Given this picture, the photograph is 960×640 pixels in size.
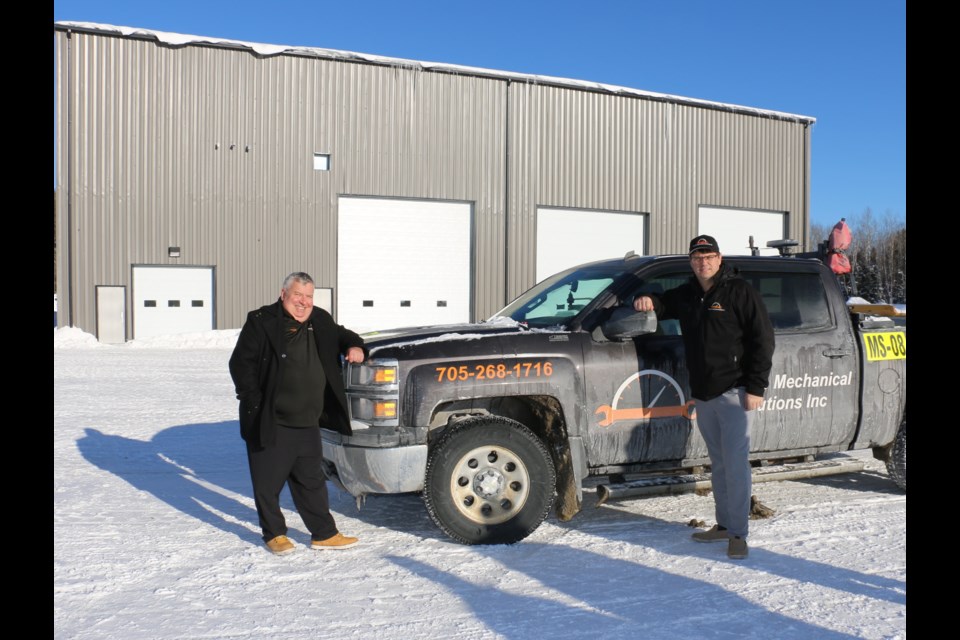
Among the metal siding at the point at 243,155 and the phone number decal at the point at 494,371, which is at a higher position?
the metal siding at the point at 243,155

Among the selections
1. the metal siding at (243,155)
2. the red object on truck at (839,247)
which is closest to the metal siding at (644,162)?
the metal siding at (243,155)

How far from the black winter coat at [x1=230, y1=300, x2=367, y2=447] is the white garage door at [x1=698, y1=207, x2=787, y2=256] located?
26953 millimetres

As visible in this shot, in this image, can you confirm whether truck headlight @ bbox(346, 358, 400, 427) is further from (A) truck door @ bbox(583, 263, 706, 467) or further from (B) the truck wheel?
(B) the truck wheel

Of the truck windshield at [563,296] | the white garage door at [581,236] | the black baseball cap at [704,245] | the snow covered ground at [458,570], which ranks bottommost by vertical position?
the snow covered ground at [458,570]

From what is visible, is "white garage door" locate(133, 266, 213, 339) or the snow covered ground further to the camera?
"white garage door" locate(133, 266, 213, 339)

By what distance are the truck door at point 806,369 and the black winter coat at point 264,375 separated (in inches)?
112

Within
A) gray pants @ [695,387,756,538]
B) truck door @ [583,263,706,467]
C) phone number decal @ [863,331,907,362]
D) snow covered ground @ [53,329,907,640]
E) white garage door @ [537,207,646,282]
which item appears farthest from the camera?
white garage door @ [537,207,646,282]

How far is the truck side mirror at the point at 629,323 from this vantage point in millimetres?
5066

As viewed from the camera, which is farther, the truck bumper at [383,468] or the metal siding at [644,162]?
the metal siding at [644,162]

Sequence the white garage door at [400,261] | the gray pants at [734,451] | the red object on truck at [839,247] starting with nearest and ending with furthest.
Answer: the gray pants at [734,451] → the red object on truck at [839,247] → the white garage door at [400,261]

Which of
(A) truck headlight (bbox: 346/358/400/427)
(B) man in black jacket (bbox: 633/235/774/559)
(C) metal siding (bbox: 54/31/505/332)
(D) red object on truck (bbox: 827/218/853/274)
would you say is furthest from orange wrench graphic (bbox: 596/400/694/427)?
(C) metal siding (bbox: 54/31/505/332)

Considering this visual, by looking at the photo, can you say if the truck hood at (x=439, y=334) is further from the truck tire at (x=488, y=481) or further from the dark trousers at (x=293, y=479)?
the dark trousers at (x=293, y=479)

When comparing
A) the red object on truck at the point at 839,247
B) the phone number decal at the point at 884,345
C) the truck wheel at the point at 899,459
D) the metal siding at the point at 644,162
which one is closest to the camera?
the phone number decal at the point at 884,345

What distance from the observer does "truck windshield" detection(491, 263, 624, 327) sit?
18.9 ft
